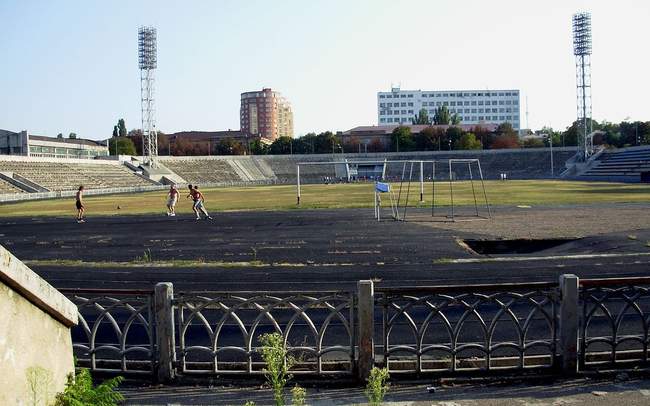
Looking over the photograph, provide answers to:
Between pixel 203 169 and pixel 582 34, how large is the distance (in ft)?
235

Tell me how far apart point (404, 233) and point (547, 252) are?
6.62 m

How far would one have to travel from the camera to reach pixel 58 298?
514cm

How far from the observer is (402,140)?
5531 inches

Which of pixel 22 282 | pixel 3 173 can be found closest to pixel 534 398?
pixel 22 282

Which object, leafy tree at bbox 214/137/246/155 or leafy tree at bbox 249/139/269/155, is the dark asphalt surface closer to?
leafy tree at bbox 214/137/246/155

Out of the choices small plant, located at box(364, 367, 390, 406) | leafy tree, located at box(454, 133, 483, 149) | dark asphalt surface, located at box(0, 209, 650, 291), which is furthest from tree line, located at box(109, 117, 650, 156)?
small plant, located at box(364, 367, 390, 406)

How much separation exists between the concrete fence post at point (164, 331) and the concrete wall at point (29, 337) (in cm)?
208

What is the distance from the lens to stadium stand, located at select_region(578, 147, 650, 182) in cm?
7715

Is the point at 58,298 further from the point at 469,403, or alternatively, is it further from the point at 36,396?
the point at 469,403

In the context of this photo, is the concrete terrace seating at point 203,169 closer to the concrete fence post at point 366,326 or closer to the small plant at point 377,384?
the concrete fence post at point 366,326

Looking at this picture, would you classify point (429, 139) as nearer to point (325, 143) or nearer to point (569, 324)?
point (325, 143)

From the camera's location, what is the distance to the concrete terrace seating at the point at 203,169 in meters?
105

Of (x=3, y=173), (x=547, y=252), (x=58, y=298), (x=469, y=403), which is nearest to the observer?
(x=58, y=298)

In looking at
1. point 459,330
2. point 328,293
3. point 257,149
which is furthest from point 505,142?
point 328,293
